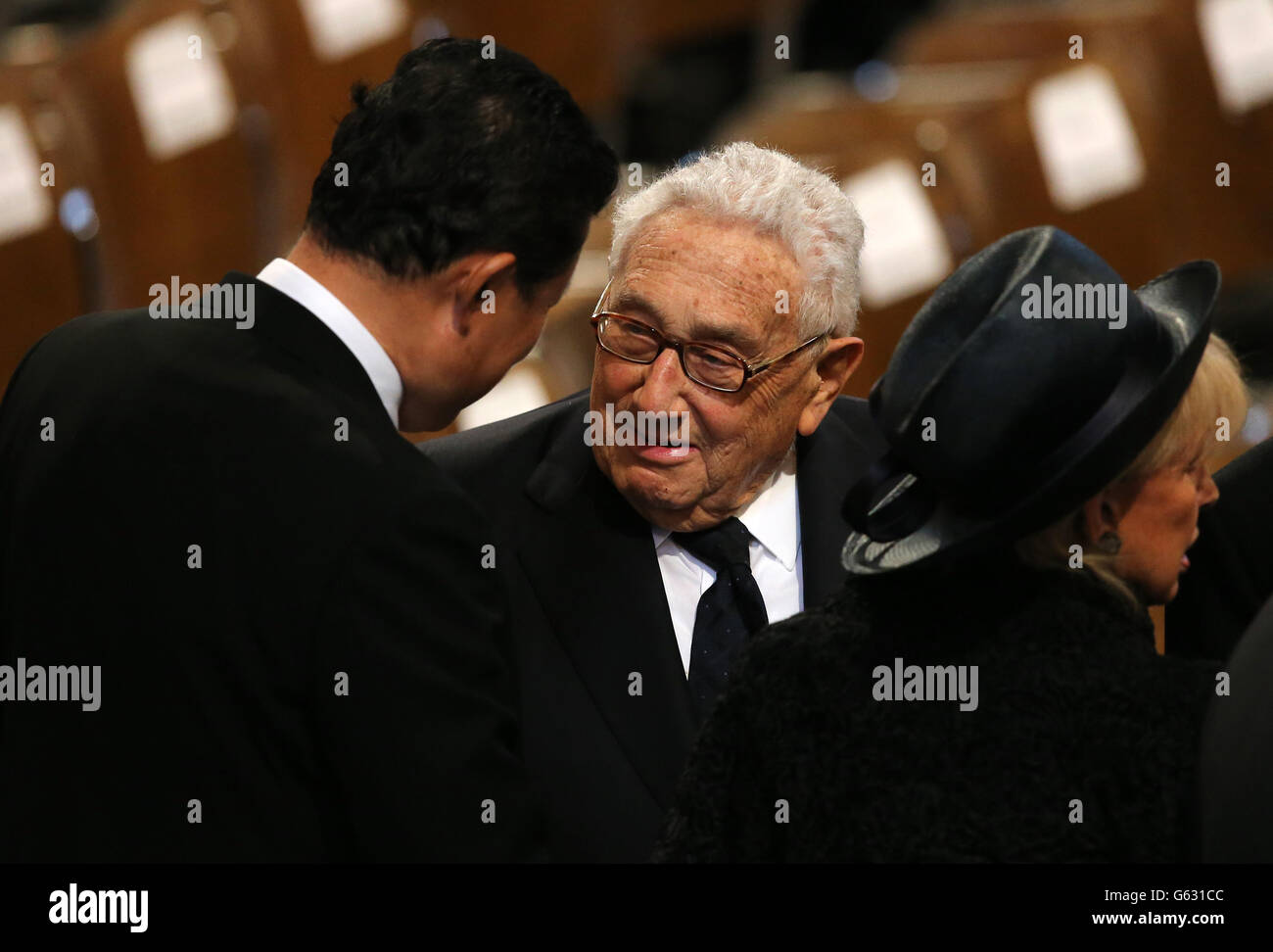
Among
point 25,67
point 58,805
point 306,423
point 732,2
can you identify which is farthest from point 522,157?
point 732,2

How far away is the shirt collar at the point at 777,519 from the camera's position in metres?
1.92

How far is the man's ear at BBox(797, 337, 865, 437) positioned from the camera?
192 centimetres

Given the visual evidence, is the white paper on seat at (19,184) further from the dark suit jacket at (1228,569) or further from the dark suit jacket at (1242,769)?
the dark suit jacket at (1242,769)

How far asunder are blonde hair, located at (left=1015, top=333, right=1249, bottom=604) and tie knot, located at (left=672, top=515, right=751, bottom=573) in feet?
1.98

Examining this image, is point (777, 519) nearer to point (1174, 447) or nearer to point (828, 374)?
point (828, 374)

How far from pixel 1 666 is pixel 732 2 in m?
4.00

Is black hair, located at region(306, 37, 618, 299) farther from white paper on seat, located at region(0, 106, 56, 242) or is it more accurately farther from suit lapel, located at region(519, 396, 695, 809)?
white paper on seat, located at region(0, 106, 56, 242)

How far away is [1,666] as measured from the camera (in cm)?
Result: 140

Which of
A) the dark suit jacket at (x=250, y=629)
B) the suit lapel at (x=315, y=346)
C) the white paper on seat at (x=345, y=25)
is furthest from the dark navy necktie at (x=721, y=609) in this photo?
the white paper on seat at (x=345, y=25)

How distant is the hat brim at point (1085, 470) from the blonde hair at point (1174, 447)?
0.03 metres

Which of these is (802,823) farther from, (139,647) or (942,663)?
(139,647)

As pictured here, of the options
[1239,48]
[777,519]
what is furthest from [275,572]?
[1239,48]

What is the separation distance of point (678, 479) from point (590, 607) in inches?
7.1

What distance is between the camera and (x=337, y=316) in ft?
4.64
